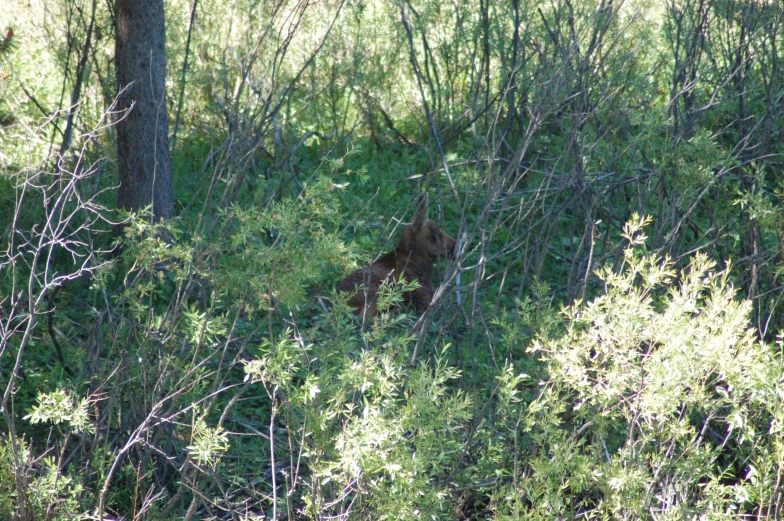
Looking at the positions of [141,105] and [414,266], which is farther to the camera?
[141,105]

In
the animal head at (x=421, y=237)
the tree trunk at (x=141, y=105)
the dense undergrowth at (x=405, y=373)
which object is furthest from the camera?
the tree trunk at (x=141, y=105)

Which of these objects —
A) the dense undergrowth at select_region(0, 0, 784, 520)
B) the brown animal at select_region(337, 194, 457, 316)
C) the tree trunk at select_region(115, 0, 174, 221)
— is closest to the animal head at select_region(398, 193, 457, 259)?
the brown animal at select_region(337, 194, 457, 316)

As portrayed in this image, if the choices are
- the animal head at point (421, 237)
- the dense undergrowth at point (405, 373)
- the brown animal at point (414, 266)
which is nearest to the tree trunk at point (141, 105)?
the dense undergrowth at point (405, 373)

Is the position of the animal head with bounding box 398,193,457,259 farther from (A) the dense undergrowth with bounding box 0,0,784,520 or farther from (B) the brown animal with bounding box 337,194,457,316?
(A) the dense undergrowth with bounding box 0,0,784,520

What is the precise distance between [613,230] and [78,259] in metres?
3.20

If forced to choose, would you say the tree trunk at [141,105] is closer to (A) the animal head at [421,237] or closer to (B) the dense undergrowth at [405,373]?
(B) the dense undergrowth at [405,373]

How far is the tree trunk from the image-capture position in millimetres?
4527

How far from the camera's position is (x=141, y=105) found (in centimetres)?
466

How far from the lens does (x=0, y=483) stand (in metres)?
2.77

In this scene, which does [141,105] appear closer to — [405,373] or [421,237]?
[421,237]

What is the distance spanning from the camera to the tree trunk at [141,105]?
14.9ft

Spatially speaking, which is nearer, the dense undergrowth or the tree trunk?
the dense undergrowth

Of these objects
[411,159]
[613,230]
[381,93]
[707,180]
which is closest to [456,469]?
[707,180]

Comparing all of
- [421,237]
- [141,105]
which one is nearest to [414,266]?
[421,237]
